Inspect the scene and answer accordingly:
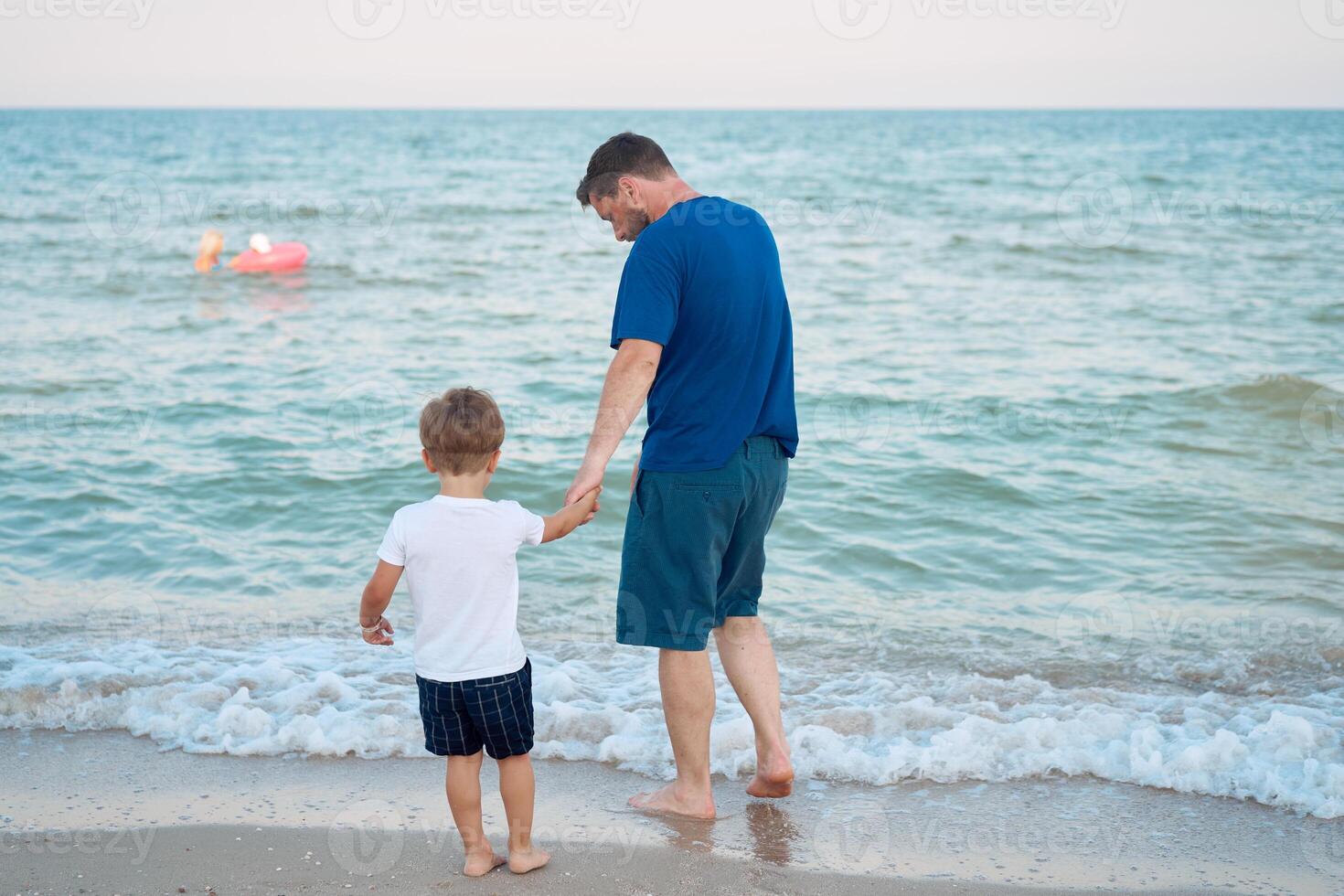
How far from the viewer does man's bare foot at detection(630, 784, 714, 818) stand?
316cm

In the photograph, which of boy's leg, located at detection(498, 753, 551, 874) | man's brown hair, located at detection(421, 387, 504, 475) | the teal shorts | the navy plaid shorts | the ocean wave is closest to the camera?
man's brown hair, located at detection(421, 387, 504, 475)

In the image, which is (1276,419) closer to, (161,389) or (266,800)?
(266,800)

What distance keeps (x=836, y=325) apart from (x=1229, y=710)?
7.72 meters

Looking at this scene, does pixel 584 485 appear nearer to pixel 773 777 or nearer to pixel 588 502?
pixel 588 502

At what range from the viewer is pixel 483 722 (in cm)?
266

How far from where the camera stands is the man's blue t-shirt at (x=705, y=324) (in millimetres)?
2840

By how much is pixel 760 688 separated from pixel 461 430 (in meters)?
1.25

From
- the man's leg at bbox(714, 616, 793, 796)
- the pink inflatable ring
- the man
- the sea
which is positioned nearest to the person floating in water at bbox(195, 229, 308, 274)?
the pink inflatable ring

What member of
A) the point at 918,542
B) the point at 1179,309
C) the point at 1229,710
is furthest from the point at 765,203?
the point at 1229,710

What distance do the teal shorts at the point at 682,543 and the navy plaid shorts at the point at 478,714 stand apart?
1.19 feet

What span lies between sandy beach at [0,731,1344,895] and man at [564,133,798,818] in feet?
1.34

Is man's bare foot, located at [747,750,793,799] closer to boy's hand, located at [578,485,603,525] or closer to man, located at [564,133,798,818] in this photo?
man, located at [564,133,798,818]

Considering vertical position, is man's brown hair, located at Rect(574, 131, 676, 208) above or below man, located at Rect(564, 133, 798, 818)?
above

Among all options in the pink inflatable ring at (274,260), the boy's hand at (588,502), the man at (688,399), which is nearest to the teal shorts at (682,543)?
the man at (688,399)
